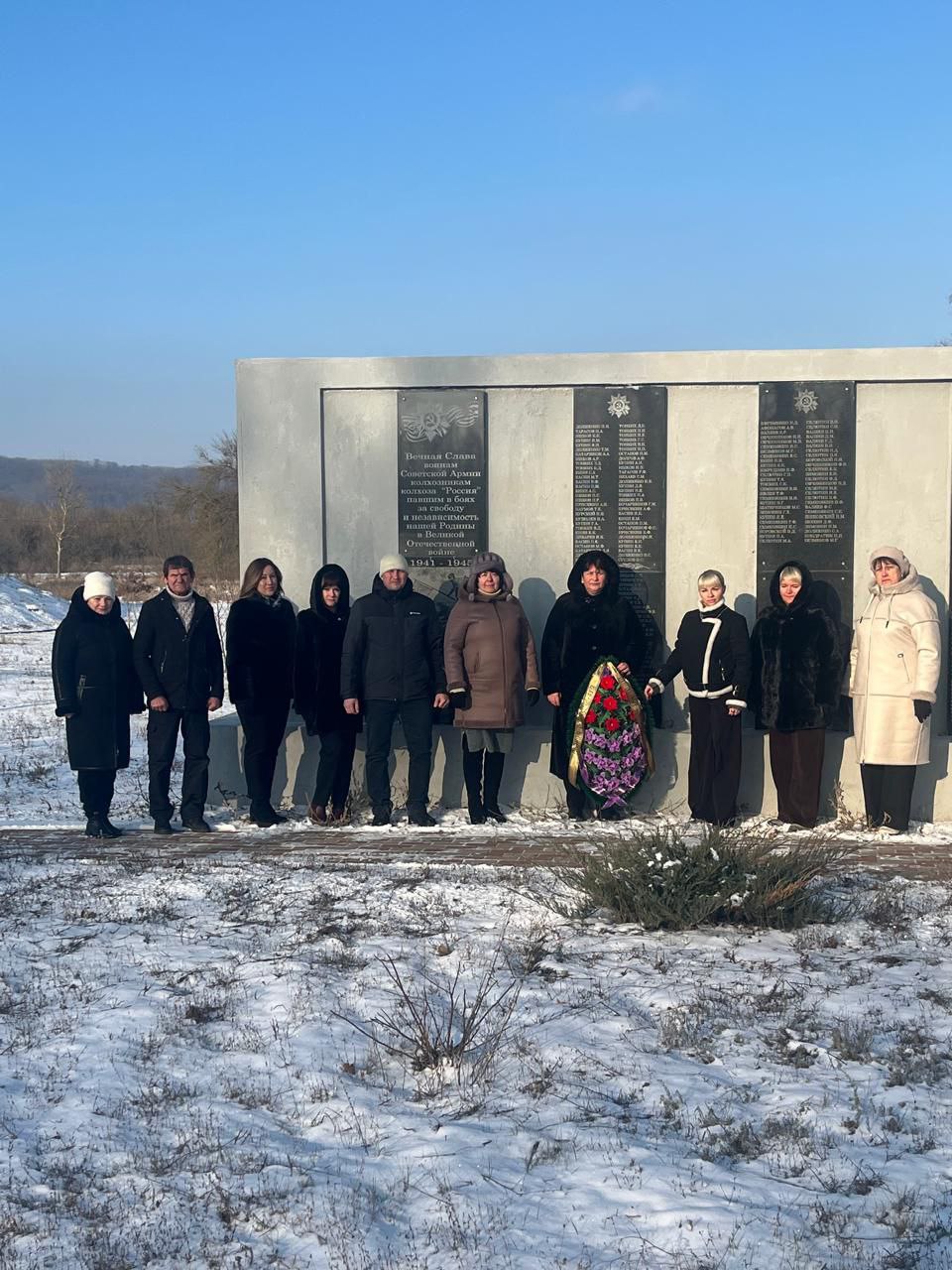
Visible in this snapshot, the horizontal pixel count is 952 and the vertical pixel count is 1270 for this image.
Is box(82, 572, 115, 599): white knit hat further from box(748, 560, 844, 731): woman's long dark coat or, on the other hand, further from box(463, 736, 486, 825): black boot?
box(748, 560, 844, 731): woman's long dark coat

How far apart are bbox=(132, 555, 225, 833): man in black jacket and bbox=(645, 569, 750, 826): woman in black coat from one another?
289cm

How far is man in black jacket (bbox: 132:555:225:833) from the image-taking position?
27.3 feet

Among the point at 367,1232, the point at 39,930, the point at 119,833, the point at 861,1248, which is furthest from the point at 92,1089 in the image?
the point at 119,833

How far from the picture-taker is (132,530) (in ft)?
202

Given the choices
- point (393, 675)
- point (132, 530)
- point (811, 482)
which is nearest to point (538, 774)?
point (393, 675)

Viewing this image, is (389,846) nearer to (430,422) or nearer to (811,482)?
(430,422)

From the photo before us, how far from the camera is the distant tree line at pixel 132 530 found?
37406 millimetres

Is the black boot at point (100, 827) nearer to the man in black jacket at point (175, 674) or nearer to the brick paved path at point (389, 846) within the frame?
the brick paved path at point (389, 846)

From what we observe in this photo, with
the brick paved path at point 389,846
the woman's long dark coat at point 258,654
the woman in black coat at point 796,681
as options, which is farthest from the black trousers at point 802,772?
the woman's long dark coat at point 258,654

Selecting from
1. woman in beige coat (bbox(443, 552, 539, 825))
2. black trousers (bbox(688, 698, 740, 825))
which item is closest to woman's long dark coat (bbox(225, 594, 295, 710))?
woman in beige coat (bbox(443, 552, 539, 825))

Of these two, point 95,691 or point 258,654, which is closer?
point 95,691

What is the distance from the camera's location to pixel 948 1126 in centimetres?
391

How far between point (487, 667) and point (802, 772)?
7.06ft

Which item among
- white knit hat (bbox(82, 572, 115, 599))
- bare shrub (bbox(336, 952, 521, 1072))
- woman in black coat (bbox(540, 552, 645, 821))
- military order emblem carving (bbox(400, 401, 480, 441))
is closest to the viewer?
bare shrub (bbox(336, 952, 521, 1072))
